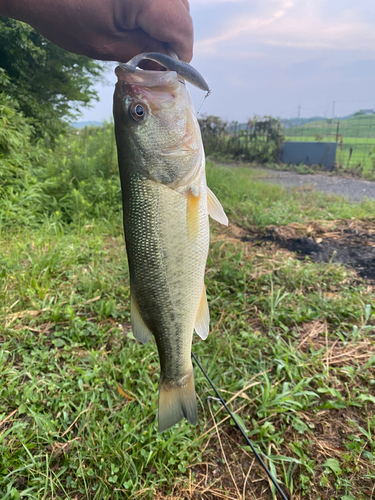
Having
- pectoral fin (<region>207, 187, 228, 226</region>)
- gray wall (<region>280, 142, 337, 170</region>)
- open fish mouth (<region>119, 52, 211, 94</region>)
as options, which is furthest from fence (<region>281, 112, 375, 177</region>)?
open fish mouth (<region>119, 52, 211, 94</region>)

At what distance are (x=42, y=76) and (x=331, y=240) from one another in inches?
319

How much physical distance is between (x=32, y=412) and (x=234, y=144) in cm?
1534

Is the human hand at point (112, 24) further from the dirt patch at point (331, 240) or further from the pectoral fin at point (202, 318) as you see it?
the dirt patch at point (331, 240)

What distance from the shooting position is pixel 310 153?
13.8 metres

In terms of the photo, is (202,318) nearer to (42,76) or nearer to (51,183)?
→ (51,183)

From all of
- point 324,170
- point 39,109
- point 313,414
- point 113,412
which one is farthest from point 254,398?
point 324,170

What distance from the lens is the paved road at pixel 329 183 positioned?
902cm

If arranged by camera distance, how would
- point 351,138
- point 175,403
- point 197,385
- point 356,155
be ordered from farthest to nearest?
point 351,138 → point 356,155 → point 197,385 → point 175,403

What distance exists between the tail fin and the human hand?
1463mm

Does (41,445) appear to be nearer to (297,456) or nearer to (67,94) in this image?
(297,456)

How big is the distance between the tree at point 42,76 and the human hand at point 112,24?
20.5 ft

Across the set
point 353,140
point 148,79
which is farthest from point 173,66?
point 353,140

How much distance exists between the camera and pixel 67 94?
892cm

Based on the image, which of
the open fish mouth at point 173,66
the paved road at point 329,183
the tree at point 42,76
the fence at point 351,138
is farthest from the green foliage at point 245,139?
the open fish mouth at point 173,66
